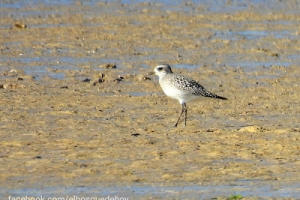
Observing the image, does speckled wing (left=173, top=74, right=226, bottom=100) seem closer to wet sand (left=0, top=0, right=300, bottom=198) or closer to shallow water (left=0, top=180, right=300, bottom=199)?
wet sand (left=0, top=0, right=300, bottom=198)

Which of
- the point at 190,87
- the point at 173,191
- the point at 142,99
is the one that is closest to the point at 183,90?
the point at 190,87

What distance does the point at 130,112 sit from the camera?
13898 millimetres

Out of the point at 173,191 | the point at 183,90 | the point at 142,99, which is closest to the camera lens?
the point at 173,191

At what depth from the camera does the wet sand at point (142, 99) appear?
10.6 metres

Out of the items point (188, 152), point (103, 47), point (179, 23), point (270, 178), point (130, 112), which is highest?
point (179, 23)

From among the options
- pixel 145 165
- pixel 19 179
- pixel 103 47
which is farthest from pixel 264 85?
pixel 19 179

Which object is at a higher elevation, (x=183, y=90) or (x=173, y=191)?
(x=183, y=90)

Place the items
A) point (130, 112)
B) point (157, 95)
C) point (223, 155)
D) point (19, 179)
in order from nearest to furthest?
point (19, 179)
point (223, 155)
point (130, 112)
point (157, 95)

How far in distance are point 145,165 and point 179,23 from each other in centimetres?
1207

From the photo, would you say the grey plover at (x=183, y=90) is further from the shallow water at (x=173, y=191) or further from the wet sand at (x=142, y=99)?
the shallow water at (x=173, y=191)

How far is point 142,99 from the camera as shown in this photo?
14844 millimetres

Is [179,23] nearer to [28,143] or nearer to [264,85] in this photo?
[264,85]

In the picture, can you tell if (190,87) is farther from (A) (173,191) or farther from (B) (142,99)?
(A) (173,191)

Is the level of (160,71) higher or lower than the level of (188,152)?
higher
